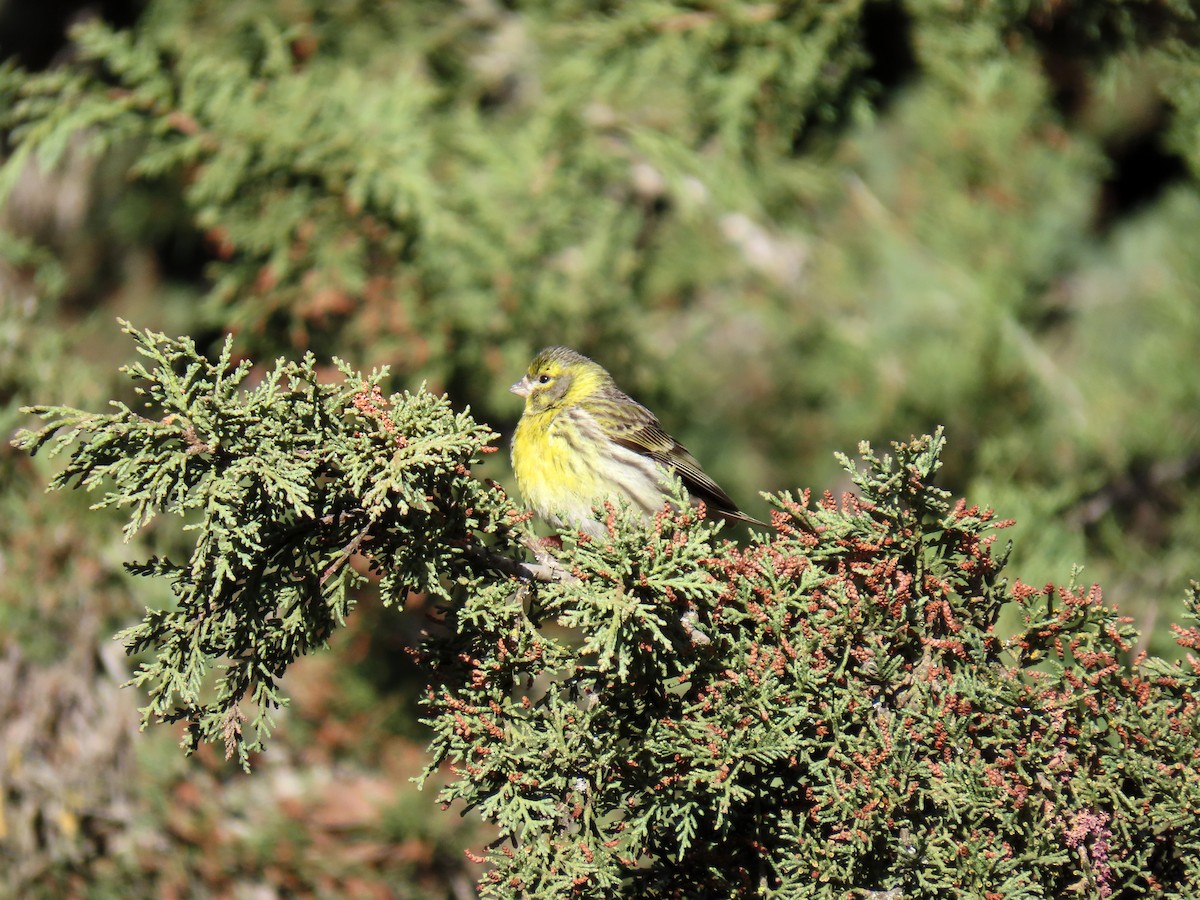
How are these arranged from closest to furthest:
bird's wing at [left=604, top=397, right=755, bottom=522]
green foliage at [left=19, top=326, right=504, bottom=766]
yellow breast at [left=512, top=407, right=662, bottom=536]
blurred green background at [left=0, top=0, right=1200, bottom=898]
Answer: green foliage at [left=19, top=326, right=504, bottom=766] → yellow breast at [left=512, top=407, right=662, bottom=536] → bird's wing at [left=604, top=397, right=755, bottom=522] → blurred green background at [left=0, top=0, right=1200, bottom=898]

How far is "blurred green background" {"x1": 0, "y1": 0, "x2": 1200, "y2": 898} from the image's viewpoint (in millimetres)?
4203

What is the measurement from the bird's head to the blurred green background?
644 mm

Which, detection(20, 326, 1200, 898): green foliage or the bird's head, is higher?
detection(20, 326, 1200, 898): green foliage

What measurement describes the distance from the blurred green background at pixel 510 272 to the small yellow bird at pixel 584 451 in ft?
2.39

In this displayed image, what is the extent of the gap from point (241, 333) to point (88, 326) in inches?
36.4

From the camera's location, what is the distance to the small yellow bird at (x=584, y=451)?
3658 millimetres

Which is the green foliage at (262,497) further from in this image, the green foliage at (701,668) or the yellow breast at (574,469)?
the yellow breast at (574,469)

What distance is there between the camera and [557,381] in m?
4.30

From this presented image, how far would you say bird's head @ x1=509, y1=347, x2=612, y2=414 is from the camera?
421cm

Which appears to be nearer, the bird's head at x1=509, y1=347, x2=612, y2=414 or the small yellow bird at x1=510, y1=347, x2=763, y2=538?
the small yellow bird at x1=510, y1=347, x2=763, y2=538

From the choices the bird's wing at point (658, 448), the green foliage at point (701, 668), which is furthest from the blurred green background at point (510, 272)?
the green foliage at point (701, 668)

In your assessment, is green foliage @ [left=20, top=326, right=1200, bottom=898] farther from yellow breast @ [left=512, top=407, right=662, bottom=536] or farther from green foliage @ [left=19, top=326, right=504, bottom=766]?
yellow breast @ [left=512, top=407, right=662, bottom=536]

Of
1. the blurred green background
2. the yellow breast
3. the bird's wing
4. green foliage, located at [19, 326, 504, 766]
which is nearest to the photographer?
green foliage, located at [19, 326, 504, 766]

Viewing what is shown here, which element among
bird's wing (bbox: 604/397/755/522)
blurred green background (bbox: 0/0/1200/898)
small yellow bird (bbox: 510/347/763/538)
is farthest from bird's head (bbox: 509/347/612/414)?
blurred green background (bbox: 0/0/1200/898)
